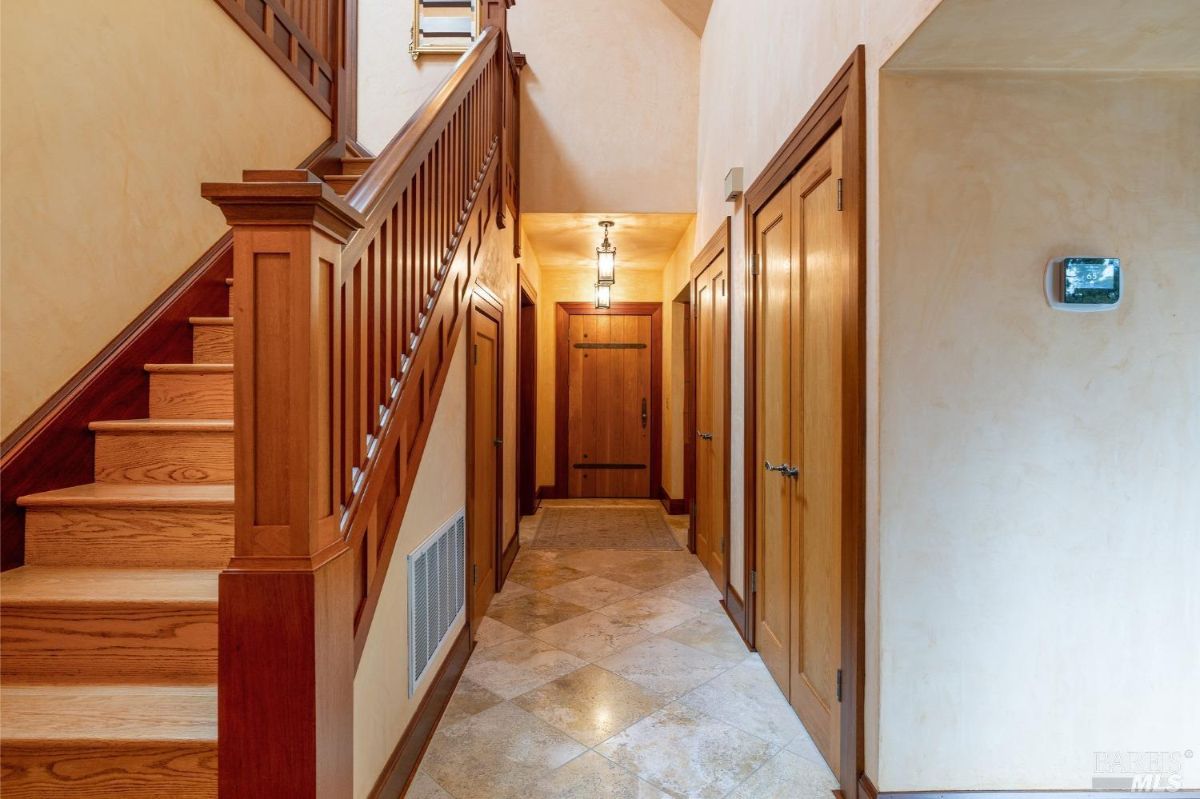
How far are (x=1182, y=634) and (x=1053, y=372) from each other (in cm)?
82

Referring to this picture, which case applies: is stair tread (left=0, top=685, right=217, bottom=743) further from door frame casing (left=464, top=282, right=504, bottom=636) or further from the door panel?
the door panel

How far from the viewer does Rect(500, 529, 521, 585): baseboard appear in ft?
11.7

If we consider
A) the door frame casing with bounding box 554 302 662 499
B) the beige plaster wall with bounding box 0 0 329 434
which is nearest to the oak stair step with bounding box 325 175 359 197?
the beige plaster wall with bounding box 0 0 329 434

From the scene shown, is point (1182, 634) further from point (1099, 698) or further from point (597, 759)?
point (597, 759)

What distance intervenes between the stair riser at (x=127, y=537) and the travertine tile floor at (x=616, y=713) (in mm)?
1001

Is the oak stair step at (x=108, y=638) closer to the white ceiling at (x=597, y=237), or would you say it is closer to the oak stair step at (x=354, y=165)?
the oak stair step at (x=354, y=165)

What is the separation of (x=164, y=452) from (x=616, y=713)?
73.7 inches

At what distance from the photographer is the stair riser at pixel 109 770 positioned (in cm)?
112

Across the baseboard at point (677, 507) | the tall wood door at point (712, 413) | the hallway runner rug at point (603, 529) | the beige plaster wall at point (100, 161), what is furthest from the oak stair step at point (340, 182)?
the baseboard at point (677, 507)

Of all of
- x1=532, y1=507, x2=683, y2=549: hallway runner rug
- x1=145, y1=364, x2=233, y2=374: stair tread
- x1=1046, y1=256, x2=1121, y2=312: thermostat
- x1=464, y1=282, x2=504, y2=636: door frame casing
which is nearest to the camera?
x1=1046, y1=256, x2=1121, y2=312: thermostat

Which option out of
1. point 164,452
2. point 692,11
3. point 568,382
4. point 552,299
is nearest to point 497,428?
point 164,452

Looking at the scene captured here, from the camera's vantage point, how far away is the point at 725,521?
320cm

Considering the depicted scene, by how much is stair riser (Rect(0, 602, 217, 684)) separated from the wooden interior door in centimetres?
179

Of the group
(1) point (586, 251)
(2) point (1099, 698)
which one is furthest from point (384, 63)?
(2) point (1099, 698)
